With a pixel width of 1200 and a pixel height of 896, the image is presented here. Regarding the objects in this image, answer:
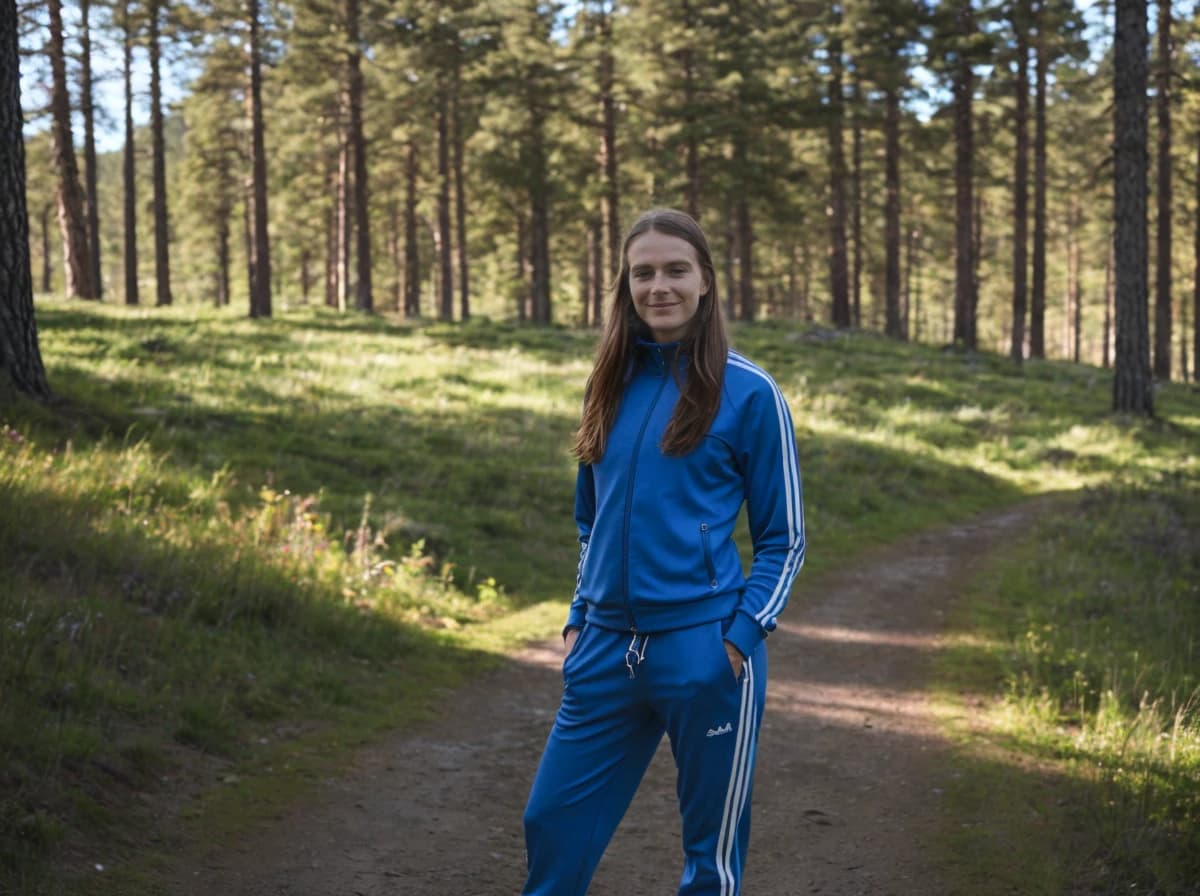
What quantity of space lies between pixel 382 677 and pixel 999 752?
13.5 ft

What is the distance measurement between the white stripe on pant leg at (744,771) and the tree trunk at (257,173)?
28561 millimetres

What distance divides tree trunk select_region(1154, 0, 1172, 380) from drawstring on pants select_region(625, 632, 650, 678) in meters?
32.0

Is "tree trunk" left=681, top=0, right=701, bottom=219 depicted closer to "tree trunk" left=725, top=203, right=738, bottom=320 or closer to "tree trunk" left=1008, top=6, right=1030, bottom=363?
"tree trunk" left=725, top=203, right=738, bottom=320

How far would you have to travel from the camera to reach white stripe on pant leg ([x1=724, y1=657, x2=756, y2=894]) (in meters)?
2.98

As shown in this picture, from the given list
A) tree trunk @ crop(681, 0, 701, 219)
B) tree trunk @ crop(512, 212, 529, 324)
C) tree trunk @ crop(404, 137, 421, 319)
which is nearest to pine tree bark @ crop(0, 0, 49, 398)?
tree trunk @ crop(681, 0, 701, 219)

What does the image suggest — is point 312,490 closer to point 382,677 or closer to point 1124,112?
point 382,677

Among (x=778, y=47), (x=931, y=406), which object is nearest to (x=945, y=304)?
(x=778, y=47)

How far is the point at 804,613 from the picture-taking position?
10.3 meters

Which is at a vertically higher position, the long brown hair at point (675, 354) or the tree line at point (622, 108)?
the tree line at point (622, 108)

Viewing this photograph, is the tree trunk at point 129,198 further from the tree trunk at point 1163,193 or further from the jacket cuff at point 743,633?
the jacket cuff at point 743,633

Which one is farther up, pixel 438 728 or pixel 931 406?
pixel 931 406

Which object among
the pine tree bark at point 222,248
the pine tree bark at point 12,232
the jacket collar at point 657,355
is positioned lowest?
the jacket collar at point 657,355

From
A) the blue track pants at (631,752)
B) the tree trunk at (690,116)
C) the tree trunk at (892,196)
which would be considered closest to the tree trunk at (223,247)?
the tree trunk at (690,116)

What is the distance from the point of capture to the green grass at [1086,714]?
489 centimetres
